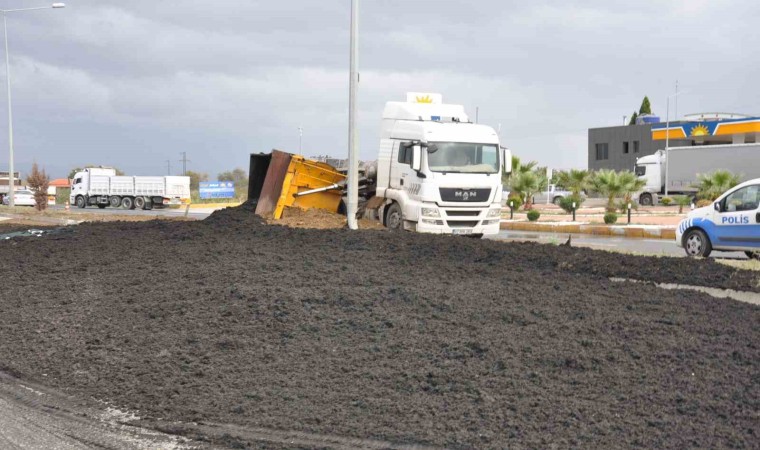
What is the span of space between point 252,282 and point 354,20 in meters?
9.82

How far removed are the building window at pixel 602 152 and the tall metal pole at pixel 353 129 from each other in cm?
6332

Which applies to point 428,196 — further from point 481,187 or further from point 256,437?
point 256,437

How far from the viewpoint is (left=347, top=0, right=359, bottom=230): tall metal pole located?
648 inches

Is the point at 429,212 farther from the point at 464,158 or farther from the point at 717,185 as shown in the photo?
the point at 717,185

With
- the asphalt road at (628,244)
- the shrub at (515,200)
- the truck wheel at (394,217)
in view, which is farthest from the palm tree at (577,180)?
the truck wheel at (394,217)

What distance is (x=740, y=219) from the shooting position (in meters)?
15.0

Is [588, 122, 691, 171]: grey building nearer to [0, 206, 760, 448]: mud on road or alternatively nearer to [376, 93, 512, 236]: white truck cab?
[376, 93, 512, 236]: white truck cab

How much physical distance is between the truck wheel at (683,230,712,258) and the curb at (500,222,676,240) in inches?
282

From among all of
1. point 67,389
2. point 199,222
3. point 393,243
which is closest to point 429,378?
point 67,389

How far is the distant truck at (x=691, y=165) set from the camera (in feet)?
144

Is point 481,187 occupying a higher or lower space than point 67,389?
higher

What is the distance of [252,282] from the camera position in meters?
8.90

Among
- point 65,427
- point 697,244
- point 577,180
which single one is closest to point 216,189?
point 577,180

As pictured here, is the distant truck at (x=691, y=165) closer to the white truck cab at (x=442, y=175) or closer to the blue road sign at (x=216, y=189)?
the white truck cab at (x=442, y=175)
